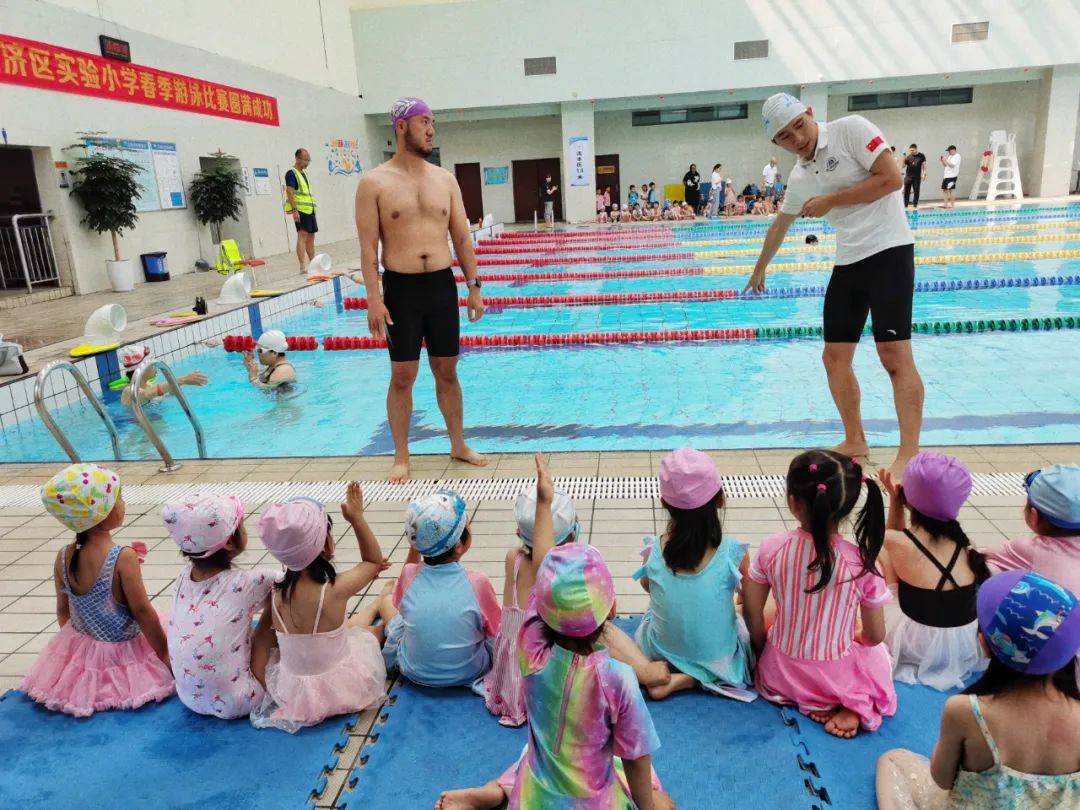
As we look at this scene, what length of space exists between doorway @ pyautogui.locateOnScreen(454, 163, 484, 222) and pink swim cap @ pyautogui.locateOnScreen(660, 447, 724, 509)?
73.9 ft

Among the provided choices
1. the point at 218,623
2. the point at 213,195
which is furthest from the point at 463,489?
the point at 213,195

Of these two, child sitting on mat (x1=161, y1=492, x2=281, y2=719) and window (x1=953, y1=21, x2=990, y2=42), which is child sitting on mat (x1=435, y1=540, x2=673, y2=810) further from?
window (x1=953, y1=21, x2=990, y2=42)

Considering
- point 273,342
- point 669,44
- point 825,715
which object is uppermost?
point 669,44

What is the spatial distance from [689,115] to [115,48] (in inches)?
593

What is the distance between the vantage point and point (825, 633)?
2.12m

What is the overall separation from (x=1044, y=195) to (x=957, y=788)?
23566 mm

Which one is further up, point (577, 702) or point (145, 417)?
point (577, 702)

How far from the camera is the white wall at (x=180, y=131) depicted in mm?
10711

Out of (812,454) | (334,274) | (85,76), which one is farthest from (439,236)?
(85,76)

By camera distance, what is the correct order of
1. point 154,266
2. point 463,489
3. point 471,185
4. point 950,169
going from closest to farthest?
1. point 463,489
2. point 154,266
3. point 950,169
4. point 471,185

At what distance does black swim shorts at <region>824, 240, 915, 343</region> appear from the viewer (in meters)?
3.56

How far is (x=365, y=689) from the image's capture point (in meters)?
2.33

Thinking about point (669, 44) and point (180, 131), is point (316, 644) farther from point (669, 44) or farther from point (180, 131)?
point (669, 44)

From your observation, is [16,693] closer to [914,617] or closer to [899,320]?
[914,617]
